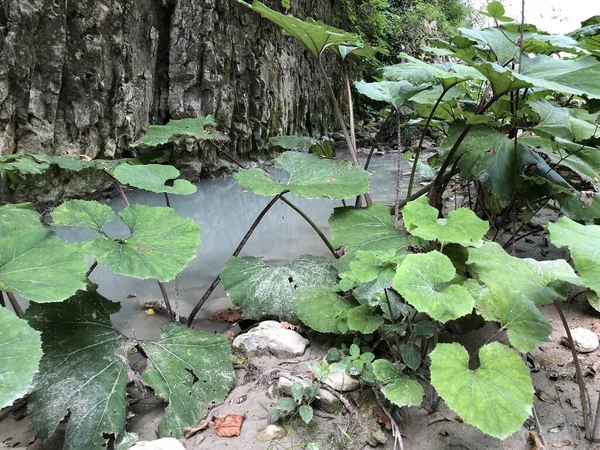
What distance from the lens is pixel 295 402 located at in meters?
1.06

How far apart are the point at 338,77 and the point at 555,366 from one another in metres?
8.84

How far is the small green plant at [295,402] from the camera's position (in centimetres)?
104

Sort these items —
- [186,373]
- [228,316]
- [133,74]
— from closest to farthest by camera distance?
[186,373] → [228,316] → [133,74]

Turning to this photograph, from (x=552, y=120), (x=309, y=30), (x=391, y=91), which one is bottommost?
(x=552, y=120)

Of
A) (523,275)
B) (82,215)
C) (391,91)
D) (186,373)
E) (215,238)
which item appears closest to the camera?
(523,275)

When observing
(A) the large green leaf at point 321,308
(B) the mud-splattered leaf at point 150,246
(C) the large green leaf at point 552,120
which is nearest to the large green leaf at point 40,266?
(B) the mud-splattered leaf at point 150,246

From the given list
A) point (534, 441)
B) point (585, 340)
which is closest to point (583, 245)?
point (534, 441)

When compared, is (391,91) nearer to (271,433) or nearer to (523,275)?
(523,275)

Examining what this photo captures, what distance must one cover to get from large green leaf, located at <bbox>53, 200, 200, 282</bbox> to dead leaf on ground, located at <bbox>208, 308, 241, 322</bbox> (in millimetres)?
624

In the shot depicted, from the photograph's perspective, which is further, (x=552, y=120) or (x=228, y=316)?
(x=228, y=316)

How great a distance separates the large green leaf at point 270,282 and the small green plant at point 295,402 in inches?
18.7

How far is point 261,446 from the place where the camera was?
3.25ft

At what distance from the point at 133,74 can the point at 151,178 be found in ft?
11.0

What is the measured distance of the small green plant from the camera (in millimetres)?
1042
